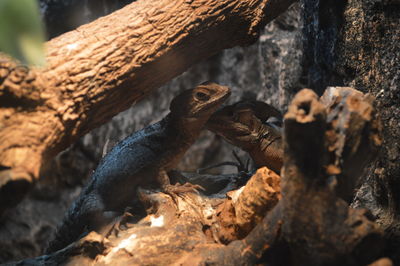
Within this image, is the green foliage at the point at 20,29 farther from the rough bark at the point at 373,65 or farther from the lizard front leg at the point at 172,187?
the rough bark at the point at 373,65

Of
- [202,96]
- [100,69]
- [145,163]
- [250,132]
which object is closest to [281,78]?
[250,132]

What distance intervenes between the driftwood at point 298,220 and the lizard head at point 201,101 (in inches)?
28.7

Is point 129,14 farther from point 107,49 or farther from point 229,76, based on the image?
point 229,76

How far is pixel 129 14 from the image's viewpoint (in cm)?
223

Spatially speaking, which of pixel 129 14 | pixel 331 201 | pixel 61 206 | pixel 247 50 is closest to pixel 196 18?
pixel 129 14

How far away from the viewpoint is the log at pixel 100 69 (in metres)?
1.74

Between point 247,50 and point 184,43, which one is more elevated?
point 184,43

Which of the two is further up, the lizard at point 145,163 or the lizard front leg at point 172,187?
the lizard at point 145,163

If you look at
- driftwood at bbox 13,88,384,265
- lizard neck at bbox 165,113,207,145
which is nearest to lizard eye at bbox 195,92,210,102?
lizard neck at bbox 165,113,207,145

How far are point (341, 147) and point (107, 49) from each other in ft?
3.90

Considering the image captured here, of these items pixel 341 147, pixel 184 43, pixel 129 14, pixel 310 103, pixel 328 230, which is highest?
pixel 129 14

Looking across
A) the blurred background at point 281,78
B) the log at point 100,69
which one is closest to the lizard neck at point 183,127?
the log at point 100,69

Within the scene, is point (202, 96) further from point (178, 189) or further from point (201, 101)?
point (178, 189)

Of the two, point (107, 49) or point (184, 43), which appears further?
point (184, 43)
